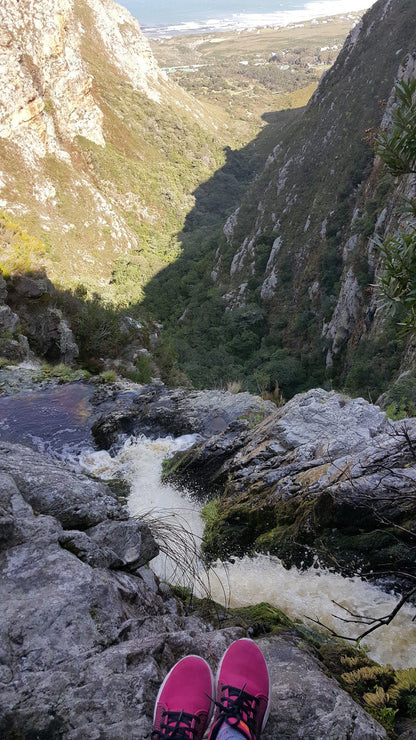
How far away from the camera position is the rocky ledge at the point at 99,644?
2145 millimetres

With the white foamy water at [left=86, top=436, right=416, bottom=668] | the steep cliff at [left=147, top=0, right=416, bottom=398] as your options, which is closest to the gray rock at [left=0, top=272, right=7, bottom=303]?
the steep cliff at [left=147, top=0, right=416, bottom=398]

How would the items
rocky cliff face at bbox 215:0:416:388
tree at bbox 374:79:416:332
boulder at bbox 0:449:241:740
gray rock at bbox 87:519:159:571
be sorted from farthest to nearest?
1. rocky cliff face at bbox 215:0:416:388
2. gray rock at bbox 87:519:159:571
3. tree at bbox 374:79:416:332
4. boulder at bbox 0:449:241:740

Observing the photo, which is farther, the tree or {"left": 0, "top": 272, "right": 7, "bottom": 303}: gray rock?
{"left": 0, "top": 272, "right": 7, "bottom": 303}: gray rock

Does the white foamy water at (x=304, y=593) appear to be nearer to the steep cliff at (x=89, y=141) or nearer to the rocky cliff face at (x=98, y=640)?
the rocky cliff face at (x=98, y=640)

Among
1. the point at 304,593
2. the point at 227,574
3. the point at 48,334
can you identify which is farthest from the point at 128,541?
the point at 48,334

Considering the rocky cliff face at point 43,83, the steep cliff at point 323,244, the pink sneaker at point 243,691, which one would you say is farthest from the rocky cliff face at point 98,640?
the rocky cliff face at point 43,83

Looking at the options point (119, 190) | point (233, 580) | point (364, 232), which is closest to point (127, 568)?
point (233, 580)

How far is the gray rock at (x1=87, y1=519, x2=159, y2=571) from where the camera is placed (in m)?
3.53

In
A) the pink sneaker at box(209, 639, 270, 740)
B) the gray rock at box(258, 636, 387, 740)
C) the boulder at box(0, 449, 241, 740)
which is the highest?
the boulder at box(0, 449, 241, 740)

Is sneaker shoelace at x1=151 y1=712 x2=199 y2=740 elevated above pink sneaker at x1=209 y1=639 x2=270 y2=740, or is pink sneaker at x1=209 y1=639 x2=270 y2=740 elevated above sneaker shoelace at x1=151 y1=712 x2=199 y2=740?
sneaker shoelace at x1=151 y1=712 x2=199 y2=740

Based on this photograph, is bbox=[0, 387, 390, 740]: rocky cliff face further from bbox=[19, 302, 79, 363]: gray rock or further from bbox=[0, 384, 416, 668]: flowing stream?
bbox=[19, 302, 79, 363]: gray rock

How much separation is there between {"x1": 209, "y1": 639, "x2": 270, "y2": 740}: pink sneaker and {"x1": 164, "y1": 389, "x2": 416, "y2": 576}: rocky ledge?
108 cm

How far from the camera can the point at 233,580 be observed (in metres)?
4.97

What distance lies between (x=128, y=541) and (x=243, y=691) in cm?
155
